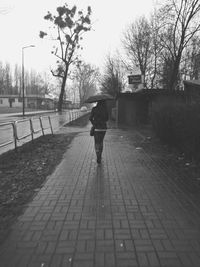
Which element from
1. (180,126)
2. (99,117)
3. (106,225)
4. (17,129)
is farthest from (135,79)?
(106,225)

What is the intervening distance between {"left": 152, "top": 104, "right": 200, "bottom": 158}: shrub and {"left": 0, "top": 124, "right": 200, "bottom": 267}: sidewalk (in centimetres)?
139

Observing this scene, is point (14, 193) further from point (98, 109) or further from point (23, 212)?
point (98, 109)

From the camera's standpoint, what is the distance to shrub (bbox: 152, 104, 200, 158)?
22.8 ft

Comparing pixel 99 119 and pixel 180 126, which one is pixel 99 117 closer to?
pixel 99 119

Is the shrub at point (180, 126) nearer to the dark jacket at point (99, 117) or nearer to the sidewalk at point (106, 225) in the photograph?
the sidewalk at point (106, 225)

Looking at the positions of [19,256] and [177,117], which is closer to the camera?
[19,256]

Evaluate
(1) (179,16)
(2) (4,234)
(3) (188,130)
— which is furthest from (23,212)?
(1) (179,16)

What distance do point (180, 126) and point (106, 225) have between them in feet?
15.9

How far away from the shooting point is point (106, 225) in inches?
150

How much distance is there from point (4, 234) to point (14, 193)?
1740 mm

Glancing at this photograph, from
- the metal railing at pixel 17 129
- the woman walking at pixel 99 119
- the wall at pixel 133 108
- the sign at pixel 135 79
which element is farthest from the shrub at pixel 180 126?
the wall at pixel 133 108

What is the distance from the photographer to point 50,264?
2908 millimetres

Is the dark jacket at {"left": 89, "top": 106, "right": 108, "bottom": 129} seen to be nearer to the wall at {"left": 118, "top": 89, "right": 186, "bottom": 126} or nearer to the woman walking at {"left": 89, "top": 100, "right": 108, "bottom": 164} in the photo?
the woman walking at {"left": 89, "top": 100, "right": 108, "bottom": 164}

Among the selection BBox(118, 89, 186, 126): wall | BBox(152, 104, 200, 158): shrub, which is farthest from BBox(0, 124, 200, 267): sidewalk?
BBox(118, 89, 186, 126): wall
